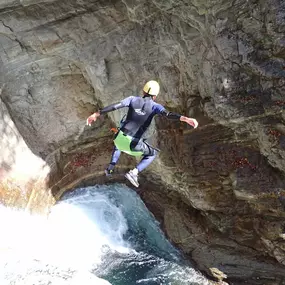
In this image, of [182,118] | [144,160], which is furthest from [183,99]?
[182,118]

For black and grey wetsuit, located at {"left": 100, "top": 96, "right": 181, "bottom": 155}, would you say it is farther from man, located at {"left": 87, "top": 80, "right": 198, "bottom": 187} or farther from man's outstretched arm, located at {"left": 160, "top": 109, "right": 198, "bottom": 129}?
man's outstretched arm, located at {"left": 160, "top": 109, "right": 198, "bottom": 129}

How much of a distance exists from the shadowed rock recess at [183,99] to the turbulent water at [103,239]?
51 centimetres

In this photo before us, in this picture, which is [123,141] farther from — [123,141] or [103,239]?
[103,239]

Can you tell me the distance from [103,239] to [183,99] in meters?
4.63

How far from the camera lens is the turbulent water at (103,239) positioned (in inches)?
364

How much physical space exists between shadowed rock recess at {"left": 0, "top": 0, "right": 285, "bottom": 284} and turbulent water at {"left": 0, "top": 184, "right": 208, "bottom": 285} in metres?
0.51

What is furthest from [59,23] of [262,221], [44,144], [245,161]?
[262,221]

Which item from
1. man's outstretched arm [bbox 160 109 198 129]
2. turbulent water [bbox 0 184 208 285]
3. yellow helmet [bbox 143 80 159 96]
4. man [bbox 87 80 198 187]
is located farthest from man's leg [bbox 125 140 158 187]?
turbulent water [bbox 0 184 208 285]

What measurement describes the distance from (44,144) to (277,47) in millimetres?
6830

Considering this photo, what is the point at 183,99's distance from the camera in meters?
9.43

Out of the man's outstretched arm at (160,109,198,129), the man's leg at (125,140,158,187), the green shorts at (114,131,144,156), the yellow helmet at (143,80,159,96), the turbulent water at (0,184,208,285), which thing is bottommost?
the turbulent water at (0,184,208,285)

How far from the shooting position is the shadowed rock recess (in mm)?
8234

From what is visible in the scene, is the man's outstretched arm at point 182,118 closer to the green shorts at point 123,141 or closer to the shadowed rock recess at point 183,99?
the green shorts at point 123,141

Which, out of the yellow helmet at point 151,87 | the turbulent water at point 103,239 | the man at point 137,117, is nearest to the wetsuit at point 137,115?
the man at point 137,117
